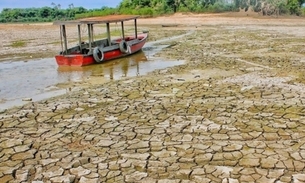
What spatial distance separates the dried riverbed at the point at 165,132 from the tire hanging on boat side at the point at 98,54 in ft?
15.5

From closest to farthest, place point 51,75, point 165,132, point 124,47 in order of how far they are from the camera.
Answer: point 165,132
point 51,75
point 124,47

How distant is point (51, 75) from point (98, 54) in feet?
9.49

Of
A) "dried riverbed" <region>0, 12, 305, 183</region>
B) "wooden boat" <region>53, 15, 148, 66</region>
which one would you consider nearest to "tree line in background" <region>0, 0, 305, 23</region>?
"wooden boat" <region>53, 15, 148, 66</region>

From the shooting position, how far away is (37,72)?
14656 mm

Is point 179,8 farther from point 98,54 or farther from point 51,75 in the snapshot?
point 51,75

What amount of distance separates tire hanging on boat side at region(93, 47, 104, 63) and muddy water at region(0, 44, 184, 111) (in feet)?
0.94

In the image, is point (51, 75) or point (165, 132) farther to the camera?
point (51, 75)

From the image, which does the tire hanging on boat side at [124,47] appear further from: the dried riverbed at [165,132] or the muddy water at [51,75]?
the dried riverbed at [165,132]

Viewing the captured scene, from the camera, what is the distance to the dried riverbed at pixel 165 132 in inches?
203

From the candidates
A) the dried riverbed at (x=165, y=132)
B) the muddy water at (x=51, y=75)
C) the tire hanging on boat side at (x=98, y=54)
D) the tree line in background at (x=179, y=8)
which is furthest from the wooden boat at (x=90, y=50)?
the tree line in background at (x=179, y=8)

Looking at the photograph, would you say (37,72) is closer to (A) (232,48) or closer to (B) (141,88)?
(B) (141,88)

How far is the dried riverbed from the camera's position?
5164 millimetres

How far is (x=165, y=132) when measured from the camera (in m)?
6.65

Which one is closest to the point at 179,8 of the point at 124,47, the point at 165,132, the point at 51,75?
the point at 124,47
